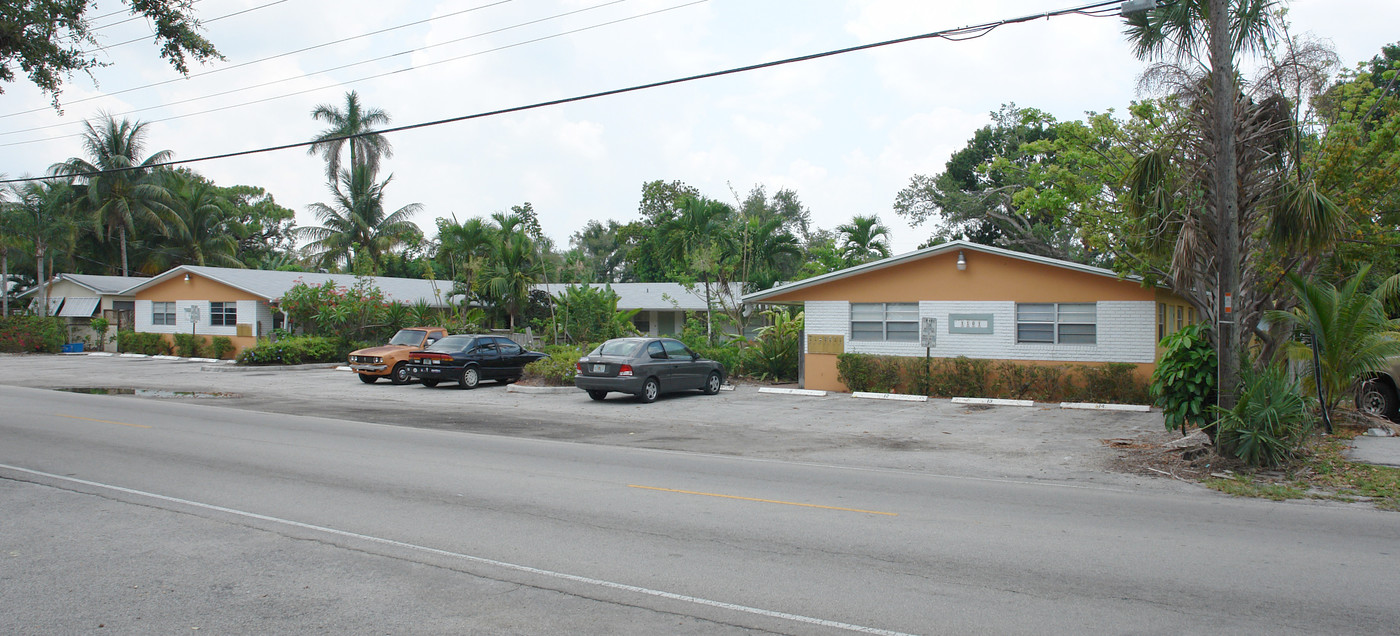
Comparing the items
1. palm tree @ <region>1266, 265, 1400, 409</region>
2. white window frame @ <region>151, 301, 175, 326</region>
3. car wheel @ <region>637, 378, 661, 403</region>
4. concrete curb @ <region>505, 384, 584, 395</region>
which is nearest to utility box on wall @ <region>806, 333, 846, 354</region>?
car wheel @ <region>637, 378, 661, 403</region>

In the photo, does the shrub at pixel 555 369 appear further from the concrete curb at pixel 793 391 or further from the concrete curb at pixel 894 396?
the concrete curb at pixel 894 396

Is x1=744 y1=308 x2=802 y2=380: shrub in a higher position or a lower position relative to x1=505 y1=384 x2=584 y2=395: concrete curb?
higher

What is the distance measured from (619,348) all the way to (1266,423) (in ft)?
41.8

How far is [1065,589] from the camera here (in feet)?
18.8

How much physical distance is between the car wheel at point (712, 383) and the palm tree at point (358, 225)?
34155mm

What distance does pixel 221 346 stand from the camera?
116 ft

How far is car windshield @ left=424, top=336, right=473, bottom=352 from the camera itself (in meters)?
23.1

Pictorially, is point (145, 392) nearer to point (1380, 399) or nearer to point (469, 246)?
point (469, 246)

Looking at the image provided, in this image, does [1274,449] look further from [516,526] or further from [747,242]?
[747,242]

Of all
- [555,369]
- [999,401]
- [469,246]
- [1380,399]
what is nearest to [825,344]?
[999,401]

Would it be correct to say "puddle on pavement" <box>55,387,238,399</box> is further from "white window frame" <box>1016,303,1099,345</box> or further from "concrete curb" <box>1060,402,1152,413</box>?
"concrete curb" <box>1060,402,1152,413</box>

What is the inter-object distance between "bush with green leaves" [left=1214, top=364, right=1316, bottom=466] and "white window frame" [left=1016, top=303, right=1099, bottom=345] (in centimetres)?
845

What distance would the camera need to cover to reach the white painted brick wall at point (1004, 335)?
18.8 metres

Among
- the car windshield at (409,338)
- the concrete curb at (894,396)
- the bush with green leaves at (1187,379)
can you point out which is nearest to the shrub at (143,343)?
the car windshield at (409,338)
